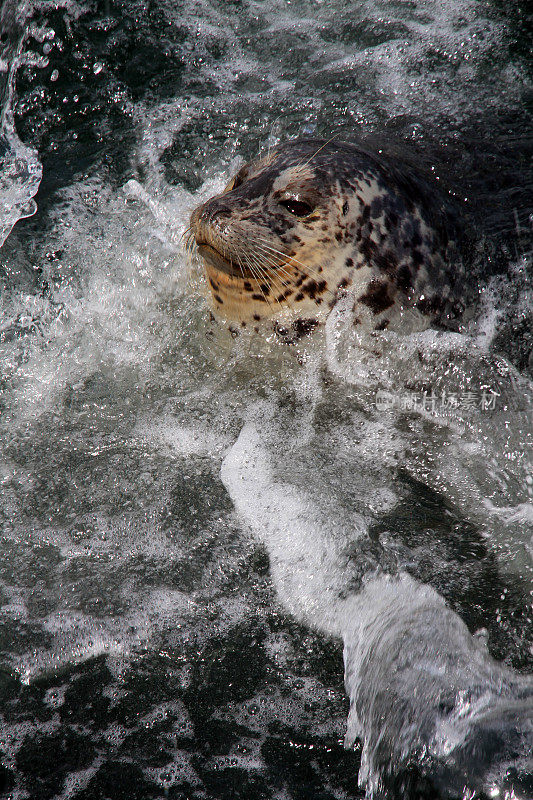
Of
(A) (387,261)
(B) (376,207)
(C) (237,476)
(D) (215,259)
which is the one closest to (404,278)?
(A) (387,261)

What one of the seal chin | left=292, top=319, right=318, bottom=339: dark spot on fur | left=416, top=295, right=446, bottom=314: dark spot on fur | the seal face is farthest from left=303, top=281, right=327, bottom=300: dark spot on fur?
left=416, top=295, right=446, bottom=314: dark spot on fur

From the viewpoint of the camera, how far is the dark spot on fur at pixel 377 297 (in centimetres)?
335

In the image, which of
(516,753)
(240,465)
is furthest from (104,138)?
(516,753)

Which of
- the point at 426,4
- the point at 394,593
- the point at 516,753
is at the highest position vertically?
the point at 426,4

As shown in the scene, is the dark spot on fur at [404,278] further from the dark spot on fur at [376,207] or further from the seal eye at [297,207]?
the seal eye at [297,207]

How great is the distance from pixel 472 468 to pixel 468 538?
1.30ft

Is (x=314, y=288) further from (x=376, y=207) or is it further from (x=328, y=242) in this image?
(x=376, y=207)

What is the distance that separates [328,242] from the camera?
3.26 meters

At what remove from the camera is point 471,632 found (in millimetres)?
2576

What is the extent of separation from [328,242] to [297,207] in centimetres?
23

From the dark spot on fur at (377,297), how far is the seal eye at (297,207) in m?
0.47

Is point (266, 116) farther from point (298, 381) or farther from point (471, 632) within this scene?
point (471, 632)

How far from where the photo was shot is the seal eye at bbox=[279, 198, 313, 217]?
10.6 feet

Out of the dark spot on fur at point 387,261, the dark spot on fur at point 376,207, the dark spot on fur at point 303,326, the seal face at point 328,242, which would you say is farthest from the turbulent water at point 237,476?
the dark spot on fur at point 376,207
